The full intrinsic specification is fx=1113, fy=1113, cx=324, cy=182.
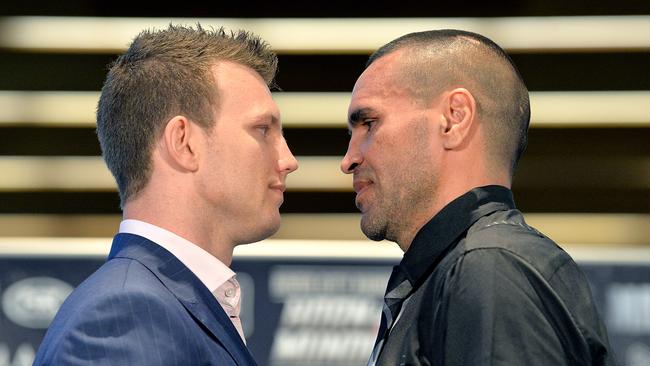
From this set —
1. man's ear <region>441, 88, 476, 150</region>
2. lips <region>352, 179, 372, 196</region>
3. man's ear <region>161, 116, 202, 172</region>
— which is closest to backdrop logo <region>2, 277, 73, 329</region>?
lips <region>352, 179, 372, 196</region>

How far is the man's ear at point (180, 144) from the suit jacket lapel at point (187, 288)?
0.56 feet

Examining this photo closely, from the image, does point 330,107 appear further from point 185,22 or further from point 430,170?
point 430,170

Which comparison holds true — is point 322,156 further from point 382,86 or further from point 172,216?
point 172,216

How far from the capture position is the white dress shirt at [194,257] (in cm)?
220

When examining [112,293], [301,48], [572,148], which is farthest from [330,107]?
[112,293]

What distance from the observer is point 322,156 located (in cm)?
455

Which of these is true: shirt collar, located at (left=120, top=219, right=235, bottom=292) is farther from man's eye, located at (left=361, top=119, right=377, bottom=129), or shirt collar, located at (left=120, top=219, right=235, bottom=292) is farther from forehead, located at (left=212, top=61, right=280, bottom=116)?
man's eye, located at (left=361, top=119, right=377, bottom=129)

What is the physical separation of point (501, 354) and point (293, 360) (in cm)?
240

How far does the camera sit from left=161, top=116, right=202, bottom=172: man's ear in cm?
222

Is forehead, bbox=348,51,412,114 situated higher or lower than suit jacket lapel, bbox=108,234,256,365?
higher

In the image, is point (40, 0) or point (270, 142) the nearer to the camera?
point (270, 142)

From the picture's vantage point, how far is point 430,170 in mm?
2367

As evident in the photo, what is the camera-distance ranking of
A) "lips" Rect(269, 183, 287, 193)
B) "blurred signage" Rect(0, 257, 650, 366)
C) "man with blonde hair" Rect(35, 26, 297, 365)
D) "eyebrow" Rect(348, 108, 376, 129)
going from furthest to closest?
"blurred signage" Rect(0, 257, 650, 366) → "eyebrow" Rect(348, 108, 376, 129) → "lips" Rect(269, 183, 287, 193) → "man with blonde hair" Rect(35, 26, 297, 365)

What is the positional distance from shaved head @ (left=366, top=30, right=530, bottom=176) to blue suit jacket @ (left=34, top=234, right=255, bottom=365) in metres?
0.66
